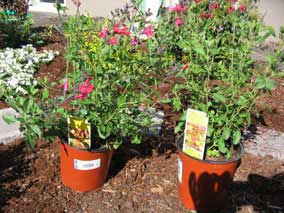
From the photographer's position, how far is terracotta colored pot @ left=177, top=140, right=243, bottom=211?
2400 mm

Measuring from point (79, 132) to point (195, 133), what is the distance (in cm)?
69

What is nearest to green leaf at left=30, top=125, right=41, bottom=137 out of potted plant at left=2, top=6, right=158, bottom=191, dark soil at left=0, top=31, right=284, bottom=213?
potted plant at left=2, top=6, right=158, bottom=191

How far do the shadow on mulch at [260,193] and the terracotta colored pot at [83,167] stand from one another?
909 millimetres

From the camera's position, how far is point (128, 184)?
2771 mm

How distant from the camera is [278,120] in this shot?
13.1 ft

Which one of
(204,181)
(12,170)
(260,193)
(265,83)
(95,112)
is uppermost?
(265,83)

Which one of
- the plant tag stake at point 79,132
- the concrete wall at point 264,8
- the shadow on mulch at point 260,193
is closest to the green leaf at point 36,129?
the plant tag stake at point 79,132

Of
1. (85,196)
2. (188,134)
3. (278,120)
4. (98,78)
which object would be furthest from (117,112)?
(278,120)

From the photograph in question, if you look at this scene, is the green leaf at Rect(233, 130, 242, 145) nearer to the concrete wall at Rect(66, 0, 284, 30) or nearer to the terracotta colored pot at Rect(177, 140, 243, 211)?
the terracotta colored pot at Rect(177, 140, 243, 211)

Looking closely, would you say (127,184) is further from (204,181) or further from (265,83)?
(265,83)

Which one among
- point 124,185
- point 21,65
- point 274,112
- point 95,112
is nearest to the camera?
point 95,112

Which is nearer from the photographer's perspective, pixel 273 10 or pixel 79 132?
pixel 79 132

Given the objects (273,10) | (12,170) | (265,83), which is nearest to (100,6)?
(273,10)

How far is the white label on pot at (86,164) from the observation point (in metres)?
2.47
